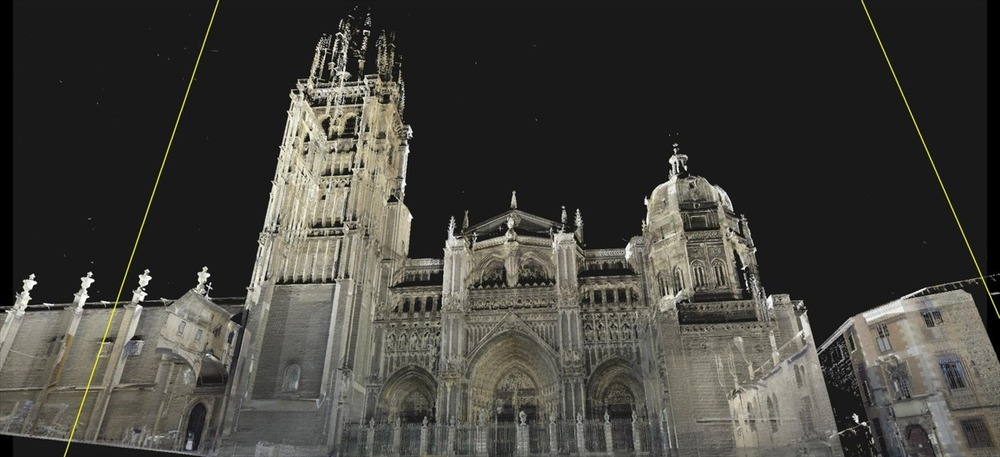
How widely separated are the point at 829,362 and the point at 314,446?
1111 inches

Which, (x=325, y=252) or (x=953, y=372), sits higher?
(x=325, y=252)

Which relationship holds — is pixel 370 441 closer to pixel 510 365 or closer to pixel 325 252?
pixel 510 365

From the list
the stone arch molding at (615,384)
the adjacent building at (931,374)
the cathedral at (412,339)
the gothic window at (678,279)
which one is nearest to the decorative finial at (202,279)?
the cathedral at (412,339)

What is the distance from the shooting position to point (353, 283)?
121ft

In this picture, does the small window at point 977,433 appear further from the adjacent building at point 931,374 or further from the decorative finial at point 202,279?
the decorative finial at point 202,279

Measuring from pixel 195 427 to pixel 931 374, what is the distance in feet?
129

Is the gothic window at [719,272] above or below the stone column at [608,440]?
above

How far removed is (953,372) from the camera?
2417cm

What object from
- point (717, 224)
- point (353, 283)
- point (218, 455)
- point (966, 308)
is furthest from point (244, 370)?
point (966, 308)

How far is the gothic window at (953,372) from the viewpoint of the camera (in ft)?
78.1

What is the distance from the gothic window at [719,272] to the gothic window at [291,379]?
87.9 ft

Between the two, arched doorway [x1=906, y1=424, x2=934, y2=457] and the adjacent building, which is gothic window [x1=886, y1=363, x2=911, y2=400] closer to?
the adjacent building

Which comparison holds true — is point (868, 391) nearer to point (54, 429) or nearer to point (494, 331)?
point (494, 331)

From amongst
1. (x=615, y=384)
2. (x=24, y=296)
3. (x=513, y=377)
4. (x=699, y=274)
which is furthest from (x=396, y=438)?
(x=24, y=296)
